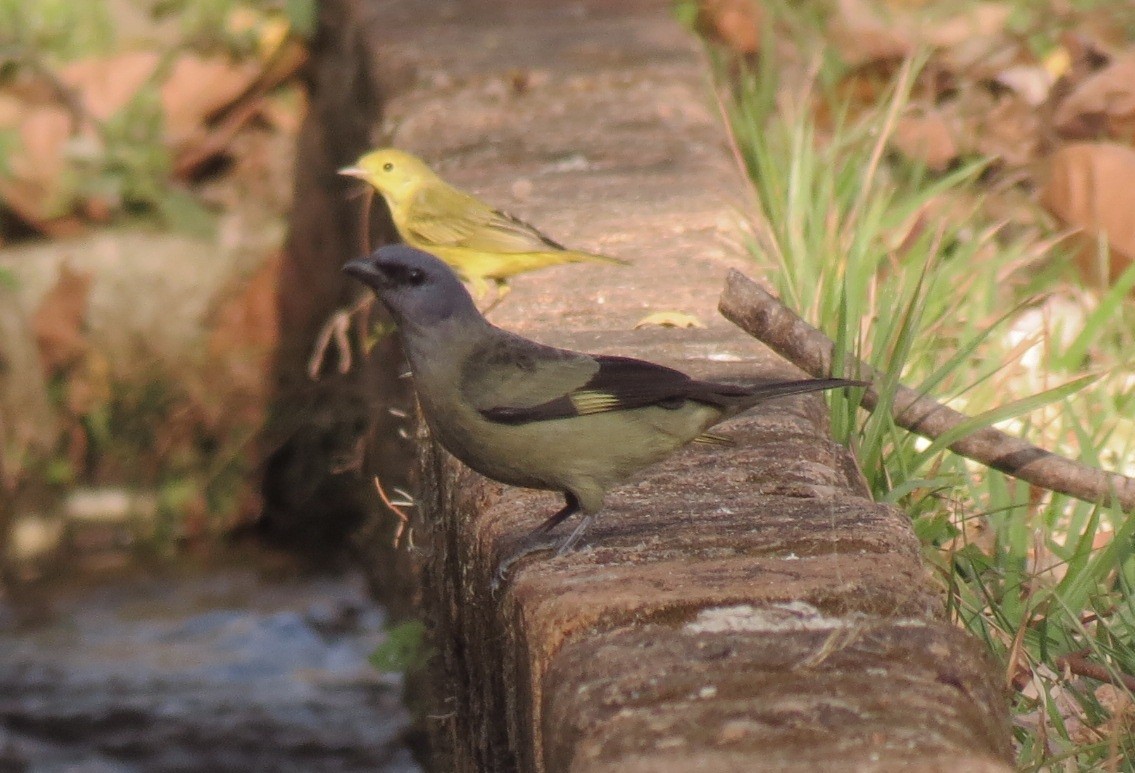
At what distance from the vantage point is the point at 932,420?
314 centimetres

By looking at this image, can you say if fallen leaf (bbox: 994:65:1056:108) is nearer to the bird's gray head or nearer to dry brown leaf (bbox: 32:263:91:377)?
the bird's gray head

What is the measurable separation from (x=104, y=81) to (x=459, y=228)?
3.16m

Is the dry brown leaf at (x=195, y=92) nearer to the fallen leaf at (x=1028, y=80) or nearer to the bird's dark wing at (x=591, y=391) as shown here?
the fallen leaf at (x=1028, y=80)

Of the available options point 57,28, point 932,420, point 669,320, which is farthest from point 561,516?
point 57,28

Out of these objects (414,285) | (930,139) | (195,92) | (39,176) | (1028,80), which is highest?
(414,285)

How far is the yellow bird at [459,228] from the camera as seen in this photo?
12.8ft

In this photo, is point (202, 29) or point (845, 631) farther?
point (202, 29)

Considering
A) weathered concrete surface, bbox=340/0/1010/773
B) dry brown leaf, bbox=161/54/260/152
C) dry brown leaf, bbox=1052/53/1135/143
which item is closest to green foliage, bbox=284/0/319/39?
dry brown leaf, bbox=161/54/260/152

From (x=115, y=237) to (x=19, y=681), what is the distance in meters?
1.78

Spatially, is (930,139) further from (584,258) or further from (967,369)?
(584,258)

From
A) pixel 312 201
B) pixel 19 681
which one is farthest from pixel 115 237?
pixel 19 681

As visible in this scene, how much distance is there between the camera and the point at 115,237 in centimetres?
656

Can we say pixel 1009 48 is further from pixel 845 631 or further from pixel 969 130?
pixel 845 631

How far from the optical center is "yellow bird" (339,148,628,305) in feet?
12.8
